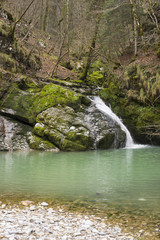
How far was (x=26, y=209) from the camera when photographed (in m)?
4.15

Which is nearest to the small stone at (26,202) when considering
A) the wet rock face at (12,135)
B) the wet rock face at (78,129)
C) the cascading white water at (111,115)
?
the wet rock face at (78,129)

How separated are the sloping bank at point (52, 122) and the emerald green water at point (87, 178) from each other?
1.66 meters

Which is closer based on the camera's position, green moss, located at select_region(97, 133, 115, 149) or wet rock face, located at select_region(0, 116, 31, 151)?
wet rock face, located at select_region(0, 116, 31, 151)

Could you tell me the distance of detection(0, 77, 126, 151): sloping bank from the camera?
12.0 m

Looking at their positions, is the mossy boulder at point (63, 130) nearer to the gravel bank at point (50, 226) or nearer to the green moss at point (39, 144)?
the green moss at point (39, 144)

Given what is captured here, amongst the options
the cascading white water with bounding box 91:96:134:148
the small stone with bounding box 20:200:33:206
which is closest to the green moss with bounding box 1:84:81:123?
the cascading white water with bounding box 91:96:134:148

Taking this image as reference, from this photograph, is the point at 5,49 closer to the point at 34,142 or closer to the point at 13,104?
the point at 13,104

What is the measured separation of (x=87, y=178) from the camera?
22.2 ft

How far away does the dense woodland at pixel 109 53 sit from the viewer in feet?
50.1

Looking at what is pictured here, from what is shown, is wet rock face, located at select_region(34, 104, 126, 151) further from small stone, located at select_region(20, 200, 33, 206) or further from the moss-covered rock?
small stone, located at select_region(20, 200, 33, 206)

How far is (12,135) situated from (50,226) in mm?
9398

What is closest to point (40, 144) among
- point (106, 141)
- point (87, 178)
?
point (106, 141)

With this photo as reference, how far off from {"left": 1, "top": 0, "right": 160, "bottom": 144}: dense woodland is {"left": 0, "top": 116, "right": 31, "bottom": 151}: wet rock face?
12.5ft

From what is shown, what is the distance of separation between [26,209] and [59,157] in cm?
609
